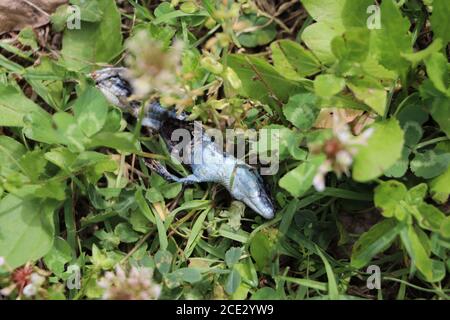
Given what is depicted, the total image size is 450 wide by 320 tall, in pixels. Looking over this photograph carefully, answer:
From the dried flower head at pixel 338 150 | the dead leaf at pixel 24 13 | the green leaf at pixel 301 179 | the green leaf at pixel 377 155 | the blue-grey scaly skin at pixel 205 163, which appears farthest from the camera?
the dead leaf at pixel 24 13

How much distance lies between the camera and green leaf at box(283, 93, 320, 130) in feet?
7.71

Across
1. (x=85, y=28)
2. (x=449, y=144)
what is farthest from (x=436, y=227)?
(x=85, y=28)

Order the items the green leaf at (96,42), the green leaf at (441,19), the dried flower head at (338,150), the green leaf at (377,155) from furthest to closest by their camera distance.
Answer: the green leaf at (96,42), the green leaf at (441,19), the green leaf at (377,155), the dried flower head at (338,150)

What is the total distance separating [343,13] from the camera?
2.43m

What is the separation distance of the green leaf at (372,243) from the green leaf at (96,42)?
1.25m

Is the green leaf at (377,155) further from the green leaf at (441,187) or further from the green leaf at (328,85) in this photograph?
the green leaf at (441,187)

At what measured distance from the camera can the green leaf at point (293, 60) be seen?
7.48 ft

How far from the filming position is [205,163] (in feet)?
8.39

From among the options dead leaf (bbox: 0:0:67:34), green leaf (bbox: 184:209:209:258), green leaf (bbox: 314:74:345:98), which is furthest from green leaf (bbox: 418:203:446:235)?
dead leaf (bbox: 0:0:67:34)

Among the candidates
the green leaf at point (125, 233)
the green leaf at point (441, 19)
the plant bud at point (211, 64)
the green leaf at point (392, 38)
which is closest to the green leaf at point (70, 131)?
the green leaf at point (125, 233)

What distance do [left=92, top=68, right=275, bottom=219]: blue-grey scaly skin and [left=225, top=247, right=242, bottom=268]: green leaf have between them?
17 centimetres
